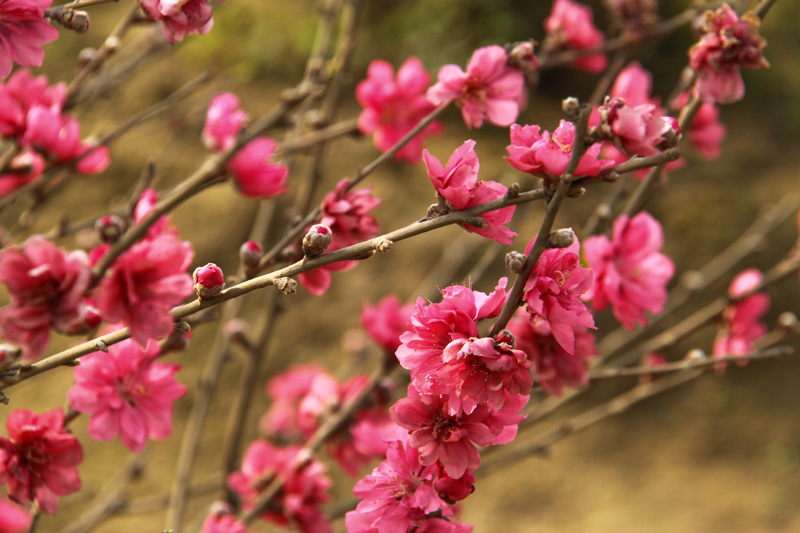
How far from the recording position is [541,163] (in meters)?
0.53

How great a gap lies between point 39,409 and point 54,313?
1.45 meters

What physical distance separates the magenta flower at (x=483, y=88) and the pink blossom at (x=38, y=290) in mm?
453

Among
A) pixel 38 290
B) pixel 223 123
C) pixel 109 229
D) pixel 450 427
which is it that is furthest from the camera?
pixel 223 123

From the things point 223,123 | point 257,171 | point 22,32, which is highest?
point 223,123

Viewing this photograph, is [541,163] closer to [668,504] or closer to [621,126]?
[621,126]

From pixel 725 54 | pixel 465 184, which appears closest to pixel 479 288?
pixel 725 54

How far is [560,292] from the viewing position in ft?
1.72

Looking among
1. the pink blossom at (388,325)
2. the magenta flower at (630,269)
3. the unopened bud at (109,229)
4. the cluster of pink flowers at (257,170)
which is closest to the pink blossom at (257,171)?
the cluster of pink flowers at (257,170)

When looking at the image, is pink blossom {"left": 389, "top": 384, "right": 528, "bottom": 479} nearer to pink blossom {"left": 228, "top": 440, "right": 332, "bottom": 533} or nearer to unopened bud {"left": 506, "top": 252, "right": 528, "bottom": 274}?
unopened bud {"left": 506, "top": 252, "right": 528, "bottom": 274}

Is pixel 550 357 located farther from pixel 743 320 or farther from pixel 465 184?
pixel 743 320

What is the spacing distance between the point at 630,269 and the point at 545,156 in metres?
0.34

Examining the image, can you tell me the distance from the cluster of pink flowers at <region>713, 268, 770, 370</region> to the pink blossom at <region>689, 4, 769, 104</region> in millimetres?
431

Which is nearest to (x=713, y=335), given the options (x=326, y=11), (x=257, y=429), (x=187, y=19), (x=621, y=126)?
(x=257, y=429)

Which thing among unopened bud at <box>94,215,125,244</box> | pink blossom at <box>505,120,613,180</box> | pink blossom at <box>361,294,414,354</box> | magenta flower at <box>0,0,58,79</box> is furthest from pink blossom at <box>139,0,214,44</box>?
pink blossom at <box>361,294,414,354</box>
